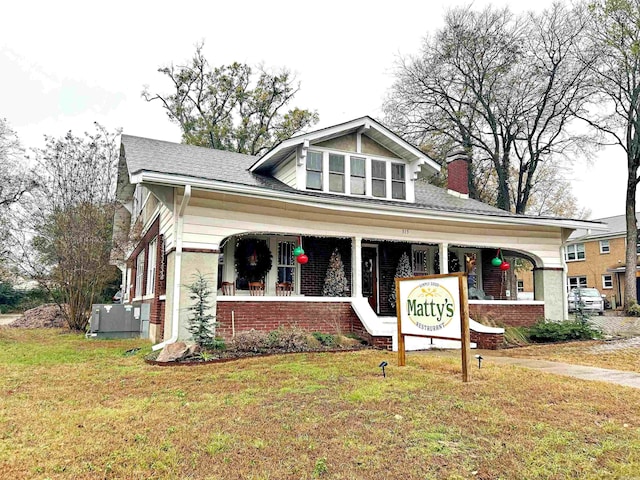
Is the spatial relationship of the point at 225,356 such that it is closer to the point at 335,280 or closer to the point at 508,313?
the point at 335,280

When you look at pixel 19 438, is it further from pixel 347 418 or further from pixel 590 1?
pixel 590 1

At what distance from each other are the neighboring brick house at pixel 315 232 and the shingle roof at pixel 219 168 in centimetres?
7

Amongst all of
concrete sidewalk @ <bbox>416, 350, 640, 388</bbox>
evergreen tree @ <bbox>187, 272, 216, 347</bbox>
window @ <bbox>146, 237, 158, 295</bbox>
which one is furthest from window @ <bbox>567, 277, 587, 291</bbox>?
evergreen tree @ <bbox>187, 272, 216, 347</bbox>

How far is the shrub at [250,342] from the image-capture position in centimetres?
902

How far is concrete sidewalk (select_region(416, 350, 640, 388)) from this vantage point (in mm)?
6660

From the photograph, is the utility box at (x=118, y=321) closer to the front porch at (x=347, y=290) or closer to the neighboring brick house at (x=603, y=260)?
the front porch at (x=347, y=290)

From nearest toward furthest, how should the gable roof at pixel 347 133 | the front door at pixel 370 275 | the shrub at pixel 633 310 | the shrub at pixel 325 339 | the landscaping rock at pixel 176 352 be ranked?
the landscaping rock at pixel 176 352
the shrub at pixel 325 339
the gable roof at pixel 347 133
the front door at pixel 370 275
the shrub at pixel 633 310

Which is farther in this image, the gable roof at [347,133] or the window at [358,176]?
the window at [358,176]

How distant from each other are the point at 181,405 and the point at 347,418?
1.94 meters

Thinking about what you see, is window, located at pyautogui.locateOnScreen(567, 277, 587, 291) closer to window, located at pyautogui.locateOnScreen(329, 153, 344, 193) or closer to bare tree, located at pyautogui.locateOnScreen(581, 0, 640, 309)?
bare tree, located at pyautogui.locateOnScreen(581, 0, 640, 309)

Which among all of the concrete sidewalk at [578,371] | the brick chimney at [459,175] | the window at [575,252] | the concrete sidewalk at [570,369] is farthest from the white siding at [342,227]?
the window at [575,252]

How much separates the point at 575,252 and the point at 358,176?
29.1 meters

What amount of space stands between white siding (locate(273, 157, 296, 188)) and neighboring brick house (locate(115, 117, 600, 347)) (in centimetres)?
6

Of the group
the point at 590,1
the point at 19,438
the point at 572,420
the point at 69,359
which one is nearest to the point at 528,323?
the point at 572,420
